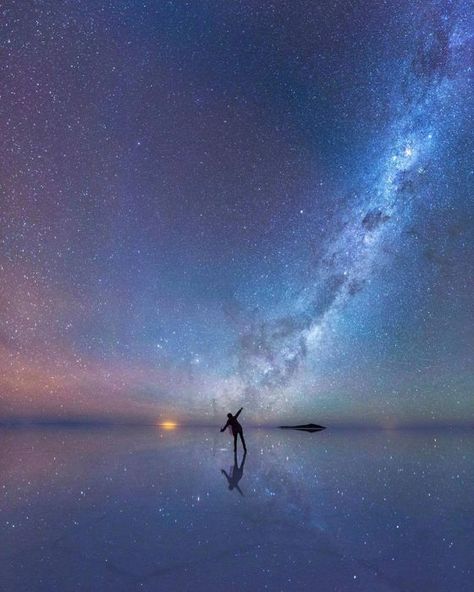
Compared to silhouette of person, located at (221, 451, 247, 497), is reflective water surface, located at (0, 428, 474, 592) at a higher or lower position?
lower

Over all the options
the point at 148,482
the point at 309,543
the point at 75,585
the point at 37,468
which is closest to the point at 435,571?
the point at 309,543

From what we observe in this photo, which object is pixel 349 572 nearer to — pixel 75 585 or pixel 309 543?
pixel 309 543

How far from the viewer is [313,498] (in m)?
9.01

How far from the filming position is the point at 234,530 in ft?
22.1

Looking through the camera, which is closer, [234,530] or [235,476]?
[234,530]

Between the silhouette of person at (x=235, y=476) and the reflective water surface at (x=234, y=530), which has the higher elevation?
the silhouette of person at (x=235, y=476)

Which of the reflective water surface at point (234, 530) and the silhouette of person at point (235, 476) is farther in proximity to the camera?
the silhouette of person at point (235, 476)

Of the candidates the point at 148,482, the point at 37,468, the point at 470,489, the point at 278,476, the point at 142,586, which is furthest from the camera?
the point at 37,468

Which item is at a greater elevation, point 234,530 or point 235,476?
point 235,476

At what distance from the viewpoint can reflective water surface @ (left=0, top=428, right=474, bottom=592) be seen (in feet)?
15.9

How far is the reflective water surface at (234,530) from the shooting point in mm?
4852

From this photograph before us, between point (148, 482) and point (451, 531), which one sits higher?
point (148, 482)

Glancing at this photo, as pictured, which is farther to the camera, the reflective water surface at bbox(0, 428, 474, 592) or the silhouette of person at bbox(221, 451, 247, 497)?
the silhouette of person at bbox(221, 451, 247, 497)

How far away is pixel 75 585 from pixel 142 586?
65 cm
